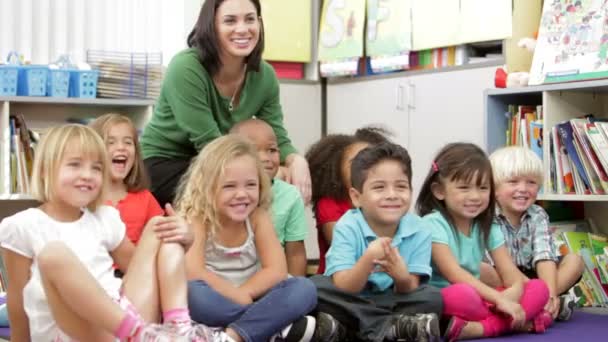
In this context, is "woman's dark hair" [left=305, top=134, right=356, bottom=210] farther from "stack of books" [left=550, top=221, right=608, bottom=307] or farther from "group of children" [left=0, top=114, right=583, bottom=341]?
"stack of books" [left=550, top=221, right=608, bottom=307]

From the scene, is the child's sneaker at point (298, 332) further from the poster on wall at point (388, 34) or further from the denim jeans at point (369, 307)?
the poster on wall at point (388, 34)

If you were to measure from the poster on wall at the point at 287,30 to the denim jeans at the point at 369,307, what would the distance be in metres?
2.20

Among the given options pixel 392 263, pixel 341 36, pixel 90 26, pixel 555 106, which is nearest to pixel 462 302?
pixel 392 263

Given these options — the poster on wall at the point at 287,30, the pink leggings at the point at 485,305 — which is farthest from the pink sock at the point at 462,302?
the poster on wall at the point at 287,30

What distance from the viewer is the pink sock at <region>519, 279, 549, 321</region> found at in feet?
8.18

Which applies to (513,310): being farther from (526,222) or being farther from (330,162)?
(330,162)

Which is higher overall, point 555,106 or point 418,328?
point 555,106

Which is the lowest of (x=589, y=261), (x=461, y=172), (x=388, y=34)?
(x=589, y=261)

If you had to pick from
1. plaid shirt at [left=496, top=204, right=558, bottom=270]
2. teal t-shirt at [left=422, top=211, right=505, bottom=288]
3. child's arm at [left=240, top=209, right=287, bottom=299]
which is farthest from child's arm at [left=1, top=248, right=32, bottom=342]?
plaid shirt at [left=496, top=204, right=558, bottom=270]

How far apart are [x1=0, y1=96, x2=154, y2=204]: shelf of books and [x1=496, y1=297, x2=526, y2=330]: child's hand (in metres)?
1.94

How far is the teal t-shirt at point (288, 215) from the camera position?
2.59 meters

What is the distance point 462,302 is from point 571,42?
1259mm

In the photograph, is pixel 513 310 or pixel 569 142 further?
pixel 569 142

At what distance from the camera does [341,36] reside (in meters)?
4.40
